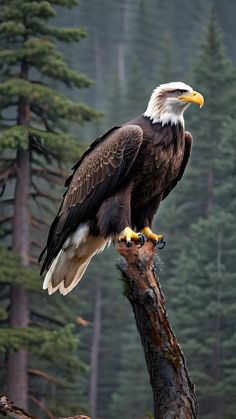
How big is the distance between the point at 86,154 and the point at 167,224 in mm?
27015

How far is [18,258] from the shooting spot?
16.7m

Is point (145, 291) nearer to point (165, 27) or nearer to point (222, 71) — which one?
point (222, 71)

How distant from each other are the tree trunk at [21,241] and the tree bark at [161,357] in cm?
1148

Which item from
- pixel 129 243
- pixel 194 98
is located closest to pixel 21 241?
pixel 194 98

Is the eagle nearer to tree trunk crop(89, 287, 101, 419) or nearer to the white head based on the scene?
the white head

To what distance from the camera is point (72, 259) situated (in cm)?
776

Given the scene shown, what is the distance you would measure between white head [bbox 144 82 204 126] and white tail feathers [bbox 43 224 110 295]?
49.5 inches

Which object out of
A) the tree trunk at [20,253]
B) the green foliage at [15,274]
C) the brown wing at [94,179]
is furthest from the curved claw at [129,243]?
the tree trunk at [20,253]

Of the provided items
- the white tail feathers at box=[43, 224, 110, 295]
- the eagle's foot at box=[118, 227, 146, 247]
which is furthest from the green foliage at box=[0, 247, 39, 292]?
the eagle's foot at box=[118, 227, 146, 247]

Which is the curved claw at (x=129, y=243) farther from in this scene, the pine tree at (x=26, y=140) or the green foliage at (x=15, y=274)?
the green foliage at (x=15, y=274)

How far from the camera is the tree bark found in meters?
5.51

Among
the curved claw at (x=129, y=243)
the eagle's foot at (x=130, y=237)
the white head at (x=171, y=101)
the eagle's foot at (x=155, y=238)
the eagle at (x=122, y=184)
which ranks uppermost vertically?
the white head at (x=171, y=101)

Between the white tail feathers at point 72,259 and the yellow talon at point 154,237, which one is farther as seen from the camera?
the white tail feathers at point 72,259

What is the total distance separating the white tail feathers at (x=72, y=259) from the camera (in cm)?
761
